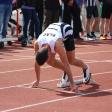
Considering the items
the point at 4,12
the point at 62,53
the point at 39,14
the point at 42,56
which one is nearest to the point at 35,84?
the point at 62,53

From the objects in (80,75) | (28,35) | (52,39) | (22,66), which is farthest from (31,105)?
(28,35)

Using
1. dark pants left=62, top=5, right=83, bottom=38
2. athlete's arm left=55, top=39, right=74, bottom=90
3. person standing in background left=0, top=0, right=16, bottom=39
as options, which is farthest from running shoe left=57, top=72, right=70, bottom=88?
dark pants left=62, top=5, right=83, bottom=38

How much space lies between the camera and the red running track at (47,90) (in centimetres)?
770

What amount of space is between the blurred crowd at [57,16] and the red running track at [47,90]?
2.36 metres

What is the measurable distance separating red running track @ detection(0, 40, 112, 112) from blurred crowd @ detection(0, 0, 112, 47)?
2.36 metres

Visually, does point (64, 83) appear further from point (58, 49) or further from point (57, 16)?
point (57, 16)

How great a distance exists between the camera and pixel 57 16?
55.7ft

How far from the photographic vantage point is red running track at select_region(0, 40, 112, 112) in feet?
25.2

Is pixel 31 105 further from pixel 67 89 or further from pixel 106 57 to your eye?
pixel 106 57

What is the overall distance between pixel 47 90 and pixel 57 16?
8.21 m

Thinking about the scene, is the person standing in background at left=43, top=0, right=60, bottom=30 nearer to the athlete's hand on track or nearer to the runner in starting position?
the runner in starting position

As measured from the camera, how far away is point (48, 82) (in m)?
9.81

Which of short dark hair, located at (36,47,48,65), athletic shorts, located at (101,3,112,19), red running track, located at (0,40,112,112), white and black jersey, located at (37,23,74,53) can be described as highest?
athletic shorts, located at (101,3,112,19)

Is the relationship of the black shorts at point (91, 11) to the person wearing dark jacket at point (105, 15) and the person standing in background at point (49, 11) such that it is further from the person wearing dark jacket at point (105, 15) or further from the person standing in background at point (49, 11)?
the person standing in background at point (49, 11)
